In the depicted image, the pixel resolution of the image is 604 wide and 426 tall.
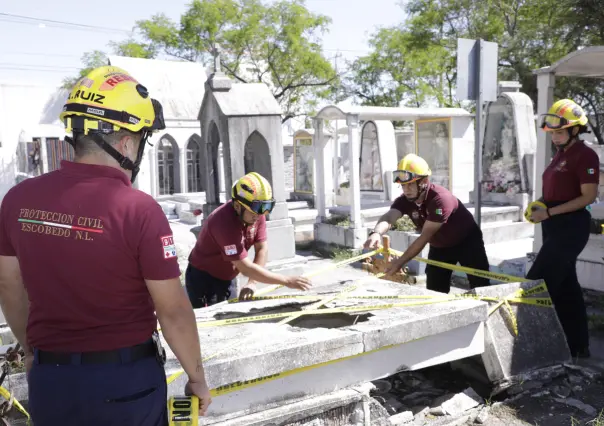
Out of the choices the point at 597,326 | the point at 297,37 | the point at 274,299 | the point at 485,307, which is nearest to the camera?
the point at 485,307

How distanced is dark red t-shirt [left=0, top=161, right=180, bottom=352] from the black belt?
2 centimetres

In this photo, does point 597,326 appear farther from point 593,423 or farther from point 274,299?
point 274,299

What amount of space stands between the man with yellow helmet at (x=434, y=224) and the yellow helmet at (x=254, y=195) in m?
1.17

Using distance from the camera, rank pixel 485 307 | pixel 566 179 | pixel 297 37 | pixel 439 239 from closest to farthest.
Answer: pixel 485 307
pixel 566 179
pixel 439 239
pixel 297 37

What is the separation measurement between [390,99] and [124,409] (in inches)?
1128

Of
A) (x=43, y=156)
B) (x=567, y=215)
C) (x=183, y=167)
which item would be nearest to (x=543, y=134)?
(x=567, y=215)

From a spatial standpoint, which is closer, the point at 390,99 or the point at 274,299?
the point at 274,299

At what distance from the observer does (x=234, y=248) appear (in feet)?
14.0

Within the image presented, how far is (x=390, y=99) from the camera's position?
96.2ft

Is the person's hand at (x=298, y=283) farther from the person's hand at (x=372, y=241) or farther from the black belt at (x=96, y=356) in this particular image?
the black belt at (x=96, y=356)

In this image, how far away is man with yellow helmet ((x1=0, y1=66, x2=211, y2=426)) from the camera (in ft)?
6.02

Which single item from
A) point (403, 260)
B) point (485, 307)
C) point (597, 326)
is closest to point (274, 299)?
point (403, 260)

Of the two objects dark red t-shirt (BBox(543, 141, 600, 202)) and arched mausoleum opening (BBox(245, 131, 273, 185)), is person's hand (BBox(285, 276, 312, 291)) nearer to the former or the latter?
dark red t-shirt (BBox(543, 141, 600, 202))

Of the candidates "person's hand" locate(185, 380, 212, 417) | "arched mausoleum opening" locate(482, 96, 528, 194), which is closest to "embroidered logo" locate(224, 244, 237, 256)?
"person's hand" locate(185, 380, 212, 417)
